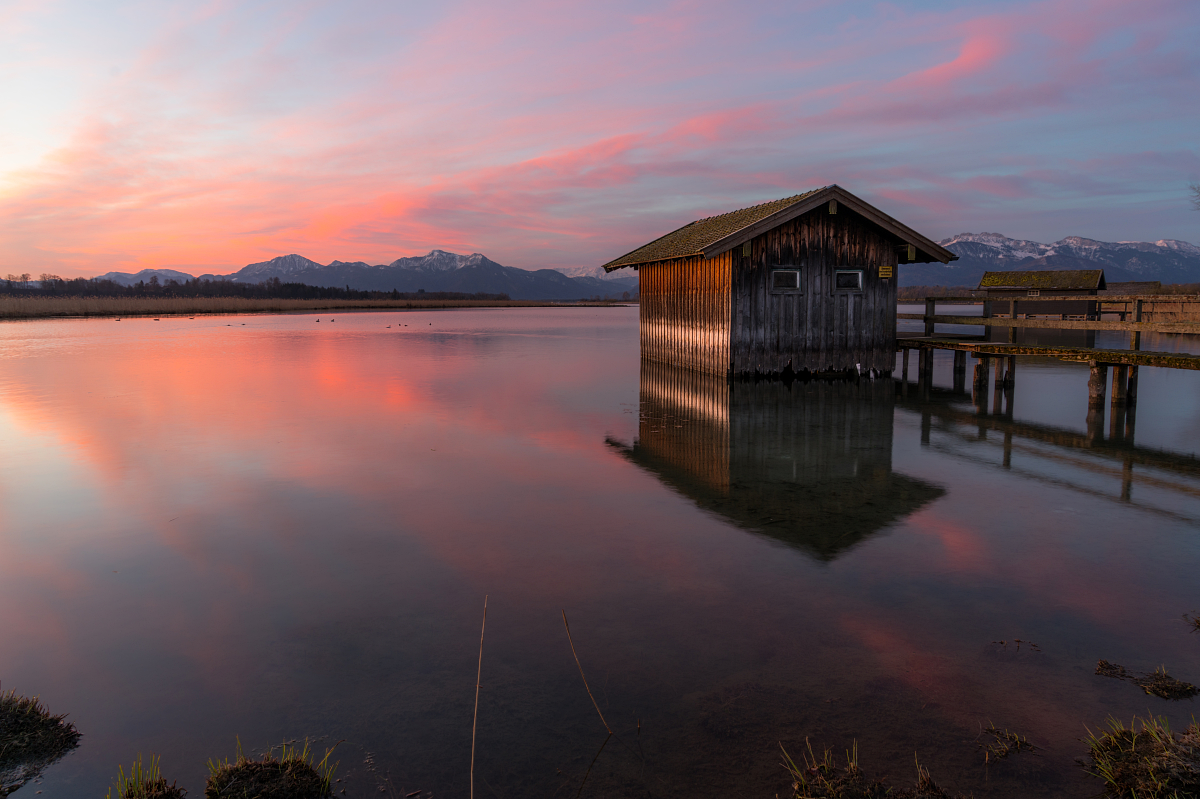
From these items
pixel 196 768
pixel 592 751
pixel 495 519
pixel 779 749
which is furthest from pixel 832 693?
pixel 495 519

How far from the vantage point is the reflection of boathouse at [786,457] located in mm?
8258

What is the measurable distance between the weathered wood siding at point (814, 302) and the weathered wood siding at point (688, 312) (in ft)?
1.97

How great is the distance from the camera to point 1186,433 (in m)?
13.7

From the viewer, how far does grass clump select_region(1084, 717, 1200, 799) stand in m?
3.47

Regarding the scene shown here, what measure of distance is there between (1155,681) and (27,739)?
7006 millimetres

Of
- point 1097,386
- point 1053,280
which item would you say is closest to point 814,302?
point 1097,386

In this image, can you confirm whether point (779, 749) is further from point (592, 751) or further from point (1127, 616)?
point (1127, 616)

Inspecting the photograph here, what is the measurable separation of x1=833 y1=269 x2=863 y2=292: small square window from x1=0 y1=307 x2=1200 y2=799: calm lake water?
25.7 ft

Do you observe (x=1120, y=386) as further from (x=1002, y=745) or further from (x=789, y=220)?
(x=1002, y=745)

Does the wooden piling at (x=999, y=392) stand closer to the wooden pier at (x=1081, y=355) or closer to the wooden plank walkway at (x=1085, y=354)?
the wooden pier at (x=1081, y=355)

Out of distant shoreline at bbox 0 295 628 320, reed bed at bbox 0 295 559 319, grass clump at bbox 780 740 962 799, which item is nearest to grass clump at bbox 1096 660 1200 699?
grass clump at bbox 780 740 962 799

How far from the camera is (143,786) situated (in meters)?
3.66

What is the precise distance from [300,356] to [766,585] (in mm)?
28626

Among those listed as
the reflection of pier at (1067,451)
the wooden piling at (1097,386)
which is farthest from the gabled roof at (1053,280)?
the reflection of pier at (1067,451)
